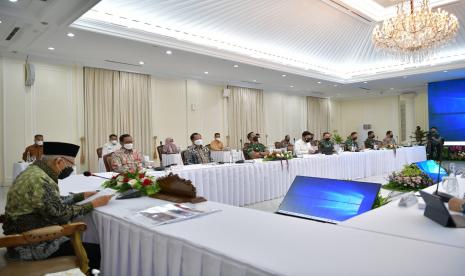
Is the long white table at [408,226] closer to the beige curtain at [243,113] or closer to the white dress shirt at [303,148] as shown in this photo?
the white dress shirt at [303,148]

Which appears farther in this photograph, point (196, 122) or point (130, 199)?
point (196, 122)

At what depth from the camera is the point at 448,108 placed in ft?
42.3

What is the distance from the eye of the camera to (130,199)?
244cm

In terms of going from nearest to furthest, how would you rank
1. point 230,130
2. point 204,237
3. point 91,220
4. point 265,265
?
point 265,265 → point 204,237 → point 91,220 → point 230,130

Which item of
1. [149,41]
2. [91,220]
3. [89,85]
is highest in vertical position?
[149,41]

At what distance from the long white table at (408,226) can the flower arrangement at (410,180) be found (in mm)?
3294

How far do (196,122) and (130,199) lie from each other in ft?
29.0

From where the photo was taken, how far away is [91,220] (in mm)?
2230

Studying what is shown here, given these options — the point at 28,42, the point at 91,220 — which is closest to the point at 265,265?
the point at 91,220

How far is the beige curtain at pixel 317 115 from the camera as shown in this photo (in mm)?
15930

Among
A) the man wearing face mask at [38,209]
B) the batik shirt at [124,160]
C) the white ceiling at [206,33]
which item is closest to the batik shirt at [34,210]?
the man wearing face mask at [38,209]

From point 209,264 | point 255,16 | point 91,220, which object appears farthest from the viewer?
point 255,16

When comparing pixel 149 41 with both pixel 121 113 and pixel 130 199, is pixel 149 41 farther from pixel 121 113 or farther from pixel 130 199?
pixel 130 199

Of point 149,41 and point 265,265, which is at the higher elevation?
point 149,41
